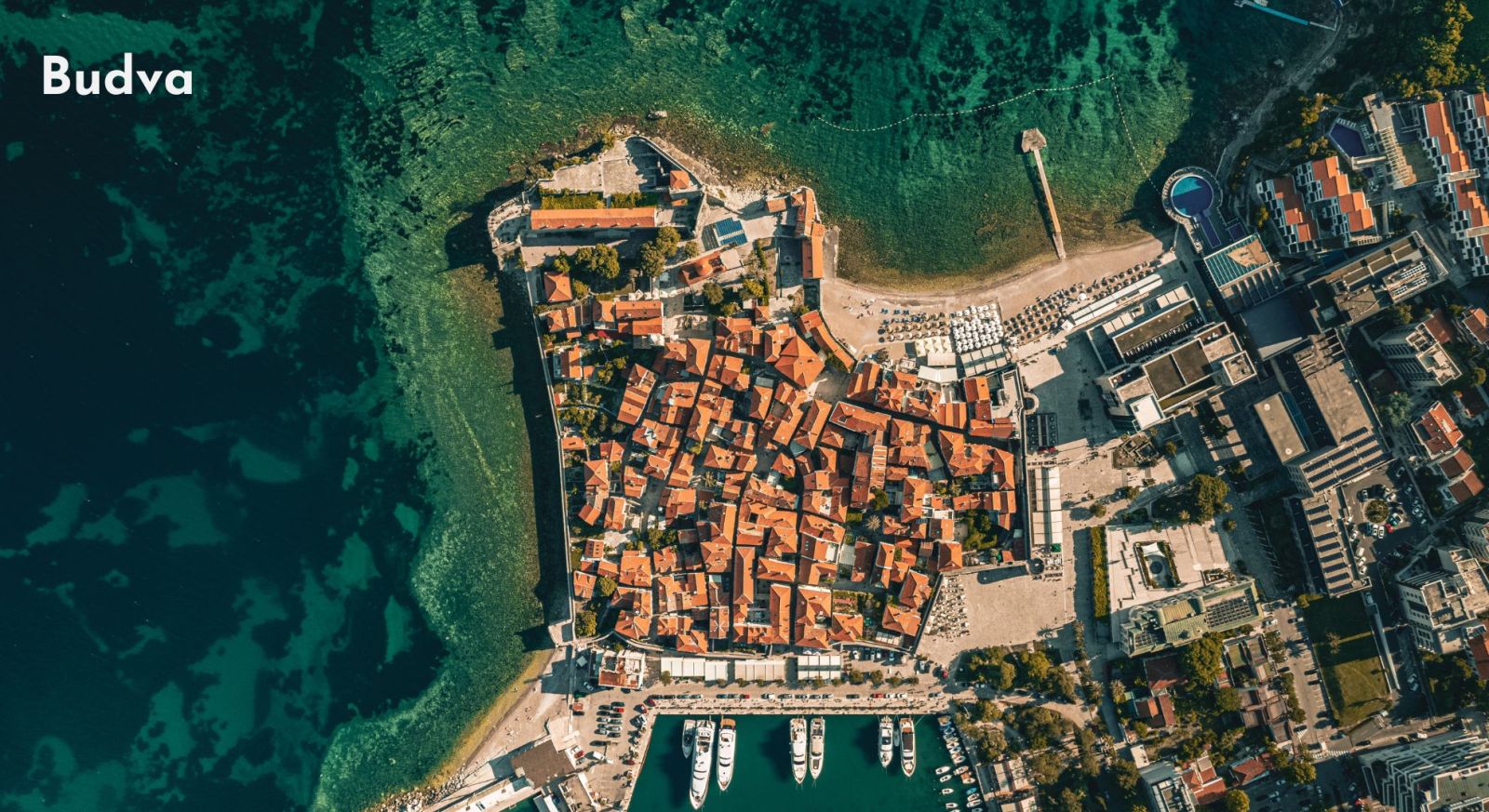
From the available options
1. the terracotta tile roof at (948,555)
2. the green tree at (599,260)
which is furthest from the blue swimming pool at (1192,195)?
the green tree at (599,260)

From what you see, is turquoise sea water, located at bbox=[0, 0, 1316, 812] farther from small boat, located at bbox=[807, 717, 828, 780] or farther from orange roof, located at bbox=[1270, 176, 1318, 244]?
small boat, located at bbox=[807, 717, 828, 780]

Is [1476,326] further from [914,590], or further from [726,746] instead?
[726,746]

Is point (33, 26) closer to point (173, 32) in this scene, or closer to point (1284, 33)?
point (173, 32)

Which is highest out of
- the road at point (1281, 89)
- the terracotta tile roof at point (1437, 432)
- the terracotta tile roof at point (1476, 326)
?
the road at point (1281, 89)

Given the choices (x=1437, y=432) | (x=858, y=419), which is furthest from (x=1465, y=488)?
(x=858, y=419)

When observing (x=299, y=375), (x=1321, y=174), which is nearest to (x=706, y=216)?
(x=299, y=375)

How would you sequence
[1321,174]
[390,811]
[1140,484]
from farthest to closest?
[390,811], [1140,484], [1321,174]

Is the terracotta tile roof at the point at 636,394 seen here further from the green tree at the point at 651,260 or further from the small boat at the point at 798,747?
the small boat at the point at 798,747
